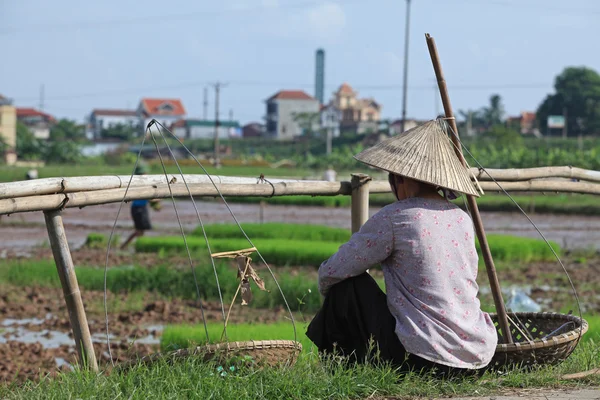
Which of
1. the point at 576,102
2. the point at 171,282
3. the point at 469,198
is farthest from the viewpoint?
the point at 576,102

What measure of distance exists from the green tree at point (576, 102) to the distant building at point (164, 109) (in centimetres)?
4389

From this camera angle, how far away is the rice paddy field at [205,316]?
3.01 m

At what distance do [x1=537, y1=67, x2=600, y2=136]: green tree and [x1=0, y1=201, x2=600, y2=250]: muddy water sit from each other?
52.0 metres

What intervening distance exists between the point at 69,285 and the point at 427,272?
1441 millimetres

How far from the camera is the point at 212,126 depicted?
3553 inches

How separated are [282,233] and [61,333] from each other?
20.2 feet

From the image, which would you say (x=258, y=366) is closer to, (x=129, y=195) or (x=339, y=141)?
(x=129, y=195)

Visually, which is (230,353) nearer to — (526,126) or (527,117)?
(526,126)

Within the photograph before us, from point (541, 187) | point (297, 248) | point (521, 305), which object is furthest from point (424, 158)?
point (297, 248)

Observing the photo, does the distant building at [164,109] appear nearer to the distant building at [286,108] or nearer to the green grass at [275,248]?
the distant building at [286,108]

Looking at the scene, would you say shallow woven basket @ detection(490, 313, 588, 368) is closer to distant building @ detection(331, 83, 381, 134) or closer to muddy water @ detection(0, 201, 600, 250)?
muddy water @ detection(0, 201, 600, 250)

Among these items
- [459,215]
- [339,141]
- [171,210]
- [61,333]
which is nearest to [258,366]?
[459,215]

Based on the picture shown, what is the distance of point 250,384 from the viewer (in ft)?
9.81

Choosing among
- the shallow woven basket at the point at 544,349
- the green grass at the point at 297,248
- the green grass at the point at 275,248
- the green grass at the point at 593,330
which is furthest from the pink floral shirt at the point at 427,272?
the green grass at the point at 297,248
